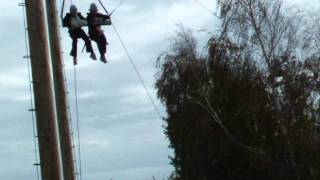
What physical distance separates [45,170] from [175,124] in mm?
29923

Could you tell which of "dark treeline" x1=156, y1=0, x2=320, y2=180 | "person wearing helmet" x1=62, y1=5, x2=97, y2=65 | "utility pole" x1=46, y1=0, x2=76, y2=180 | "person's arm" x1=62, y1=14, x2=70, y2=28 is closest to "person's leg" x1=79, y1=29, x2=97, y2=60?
"person wearing helmet" x1=62, y1=5, x2=97, y2=65

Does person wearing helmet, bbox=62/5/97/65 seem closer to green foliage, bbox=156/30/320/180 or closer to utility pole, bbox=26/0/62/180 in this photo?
utility pole, bbox=26/0/62/180

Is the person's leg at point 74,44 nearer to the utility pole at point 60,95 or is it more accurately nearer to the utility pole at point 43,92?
the utility pole at point 60,95

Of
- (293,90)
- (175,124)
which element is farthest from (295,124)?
(175,124)

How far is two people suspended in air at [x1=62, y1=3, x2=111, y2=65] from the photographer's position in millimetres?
13578

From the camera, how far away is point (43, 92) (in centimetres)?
1101

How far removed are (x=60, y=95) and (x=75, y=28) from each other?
2.35m

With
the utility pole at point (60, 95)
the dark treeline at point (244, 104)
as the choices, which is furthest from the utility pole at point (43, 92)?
the dark treeline at point (244, 104)

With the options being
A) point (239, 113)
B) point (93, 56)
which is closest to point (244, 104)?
point (239, 113)

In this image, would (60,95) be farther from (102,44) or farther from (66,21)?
(102,44)

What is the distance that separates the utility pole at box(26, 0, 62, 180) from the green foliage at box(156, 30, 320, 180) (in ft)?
75.0

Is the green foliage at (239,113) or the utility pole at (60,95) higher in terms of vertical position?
the utility pole at (60,95)

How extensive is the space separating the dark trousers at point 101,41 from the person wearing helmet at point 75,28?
13 centimetres

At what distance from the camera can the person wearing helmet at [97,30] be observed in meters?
14.0
